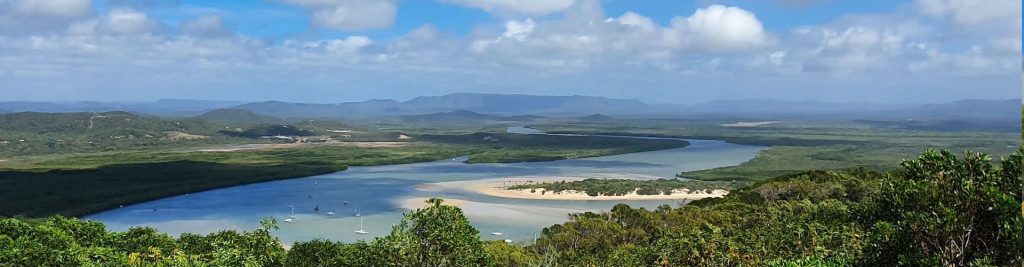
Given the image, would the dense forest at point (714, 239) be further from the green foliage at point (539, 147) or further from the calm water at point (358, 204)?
the green foliage at point (539, 147)

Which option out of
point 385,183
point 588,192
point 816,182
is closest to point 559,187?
point 588,192

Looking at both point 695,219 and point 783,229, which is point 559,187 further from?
point 783,229

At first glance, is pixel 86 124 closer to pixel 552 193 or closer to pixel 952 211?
pixel 552 193

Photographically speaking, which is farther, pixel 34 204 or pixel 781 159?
pixel 781 159

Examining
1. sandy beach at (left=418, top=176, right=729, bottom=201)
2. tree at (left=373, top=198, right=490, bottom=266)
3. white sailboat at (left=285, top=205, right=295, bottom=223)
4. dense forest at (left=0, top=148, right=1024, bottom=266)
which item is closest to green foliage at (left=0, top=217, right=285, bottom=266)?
dense forest at (left=0, top=148, right=1024, bottom=266)

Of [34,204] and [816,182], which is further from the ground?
[816,182]

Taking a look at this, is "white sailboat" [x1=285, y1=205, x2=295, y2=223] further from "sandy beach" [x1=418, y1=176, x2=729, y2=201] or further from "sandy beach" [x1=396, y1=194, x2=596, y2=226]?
"sandy beach" [x1=418, y1=176, x2=729, y2=201]
